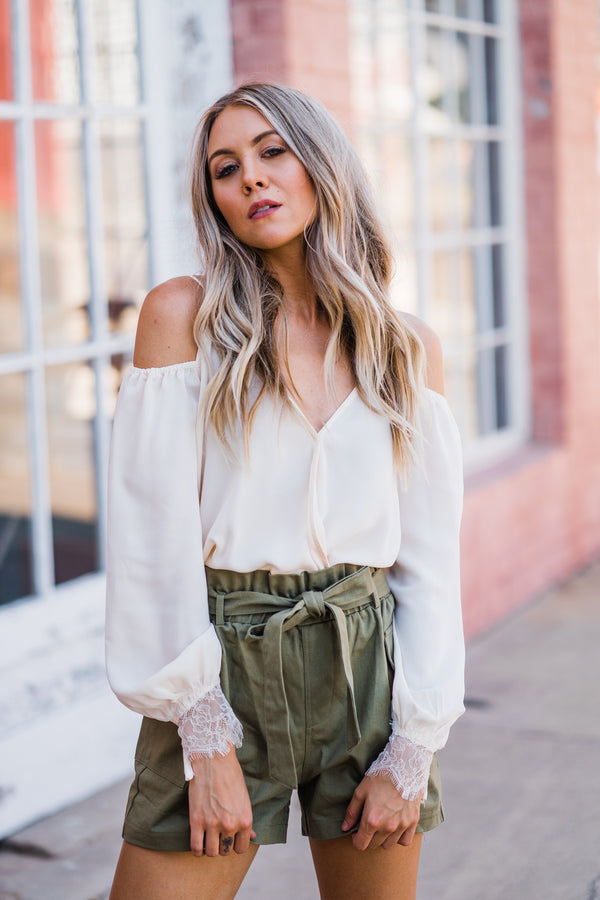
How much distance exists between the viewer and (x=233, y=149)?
1.79 m

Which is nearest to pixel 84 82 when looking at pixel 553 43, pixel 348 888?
pixel 348 888

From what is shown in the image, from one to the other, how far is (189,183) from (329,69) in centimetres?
219

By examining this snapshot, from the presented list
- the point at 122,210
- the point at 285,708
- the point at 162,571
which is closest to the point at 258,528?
the point at 162,571

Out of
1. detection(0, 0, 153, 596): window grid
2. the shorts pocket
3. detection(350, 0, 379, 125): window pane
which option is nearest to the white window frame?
detection(0, 0, 153, 596): window grid

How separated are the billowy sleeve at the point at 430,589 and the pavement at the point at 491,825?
3.92 ft

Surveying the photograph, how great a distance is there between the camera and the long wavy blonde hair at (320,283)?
5.77 feet

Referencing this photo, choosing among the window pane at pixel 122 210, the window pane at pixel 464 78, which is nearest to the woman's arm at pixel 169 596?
the window pane at pixel 464 78

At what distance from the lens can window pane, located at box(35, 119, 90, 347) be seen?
28.4 ft

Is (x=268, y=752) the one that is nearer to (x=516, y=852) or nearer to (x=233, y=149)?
(x=233, y=149)

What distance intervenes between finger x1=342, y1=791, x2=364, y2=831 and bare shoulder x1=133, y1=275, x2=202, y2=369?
719mm

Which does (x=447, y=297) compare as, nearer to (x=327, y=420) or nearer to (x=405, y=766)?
(x=327, y=420)

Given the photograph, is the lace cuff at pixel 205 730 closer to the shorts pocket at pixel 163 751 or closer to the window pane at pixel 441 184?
the shorts pocket at pixel 163 751

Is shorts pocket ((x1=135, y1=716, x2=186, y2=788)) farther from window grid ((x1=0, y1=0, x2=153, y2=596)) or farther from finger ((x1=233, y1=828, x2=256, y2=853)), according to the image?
window grid ((x1=0, y1=0, x2=153, y2=596))

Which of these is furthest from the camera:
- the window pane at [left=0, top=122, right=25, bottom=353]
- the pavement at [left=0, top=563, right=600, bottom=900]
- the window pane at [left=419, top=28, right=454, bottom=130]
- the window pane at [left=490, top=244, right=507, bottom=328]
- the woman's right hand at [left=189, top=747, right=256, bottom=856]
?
the window pane at [left=0, top=122, right=25, bottom=353]
